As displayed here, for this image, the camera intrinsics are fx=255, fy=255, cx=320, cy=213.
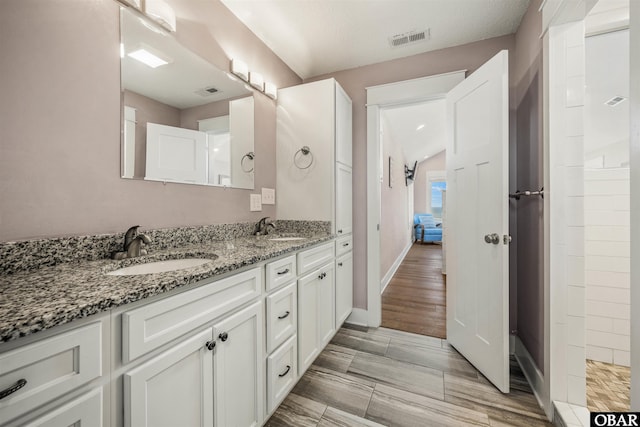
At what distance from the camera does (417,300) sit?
118 inches

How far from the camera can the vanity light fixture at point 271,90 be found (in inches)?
82.9

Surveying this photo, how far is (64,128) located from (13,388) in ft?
3.08

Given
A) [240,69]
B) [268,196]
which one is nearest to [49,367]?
[268,196]

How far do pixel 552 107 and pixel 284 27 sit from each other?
5.95ft

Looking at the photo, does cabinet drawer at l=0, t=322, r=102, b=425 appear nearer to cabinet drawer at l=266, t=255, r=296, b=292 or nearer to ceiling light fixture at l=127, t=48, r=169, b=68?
cabinet drawer at l=266, t=255, r=296, b=292

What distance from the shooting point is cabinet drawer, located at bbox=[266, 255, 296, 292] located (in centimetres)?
121

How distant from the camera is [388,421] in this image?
132 centimetres

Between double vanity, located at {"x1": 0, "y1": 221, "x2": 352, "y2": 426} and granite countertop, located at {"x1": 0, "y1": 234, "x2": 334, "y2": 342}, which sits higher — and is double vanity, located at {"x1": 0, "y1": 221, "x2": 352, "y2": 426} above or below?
below

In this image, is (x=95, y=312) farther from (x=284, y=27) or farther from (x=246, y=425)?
(x=284, y=27)

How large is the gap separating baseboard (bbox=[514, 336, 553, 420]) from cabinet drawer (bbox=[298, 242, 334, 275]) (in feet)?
4.63

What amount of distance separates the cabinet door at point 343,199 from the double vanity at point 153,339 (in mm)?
772

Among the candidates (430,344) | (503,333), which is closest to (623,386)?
(503,333)

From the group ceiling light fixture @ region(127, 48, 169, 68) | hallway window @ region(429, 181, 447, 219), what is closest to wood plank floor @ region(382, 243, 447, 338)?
ceiling light fixture @ region(127, 48, 169, 68)

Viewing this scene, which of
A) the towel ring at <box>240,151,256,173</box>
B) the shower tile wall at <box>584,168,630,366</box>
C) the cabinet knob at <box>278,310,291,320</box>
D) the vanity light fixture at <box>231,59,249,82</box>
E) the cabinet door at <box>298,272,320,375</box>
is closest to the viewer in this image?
the cabinet knob at <box>278,310,291,320</box>
